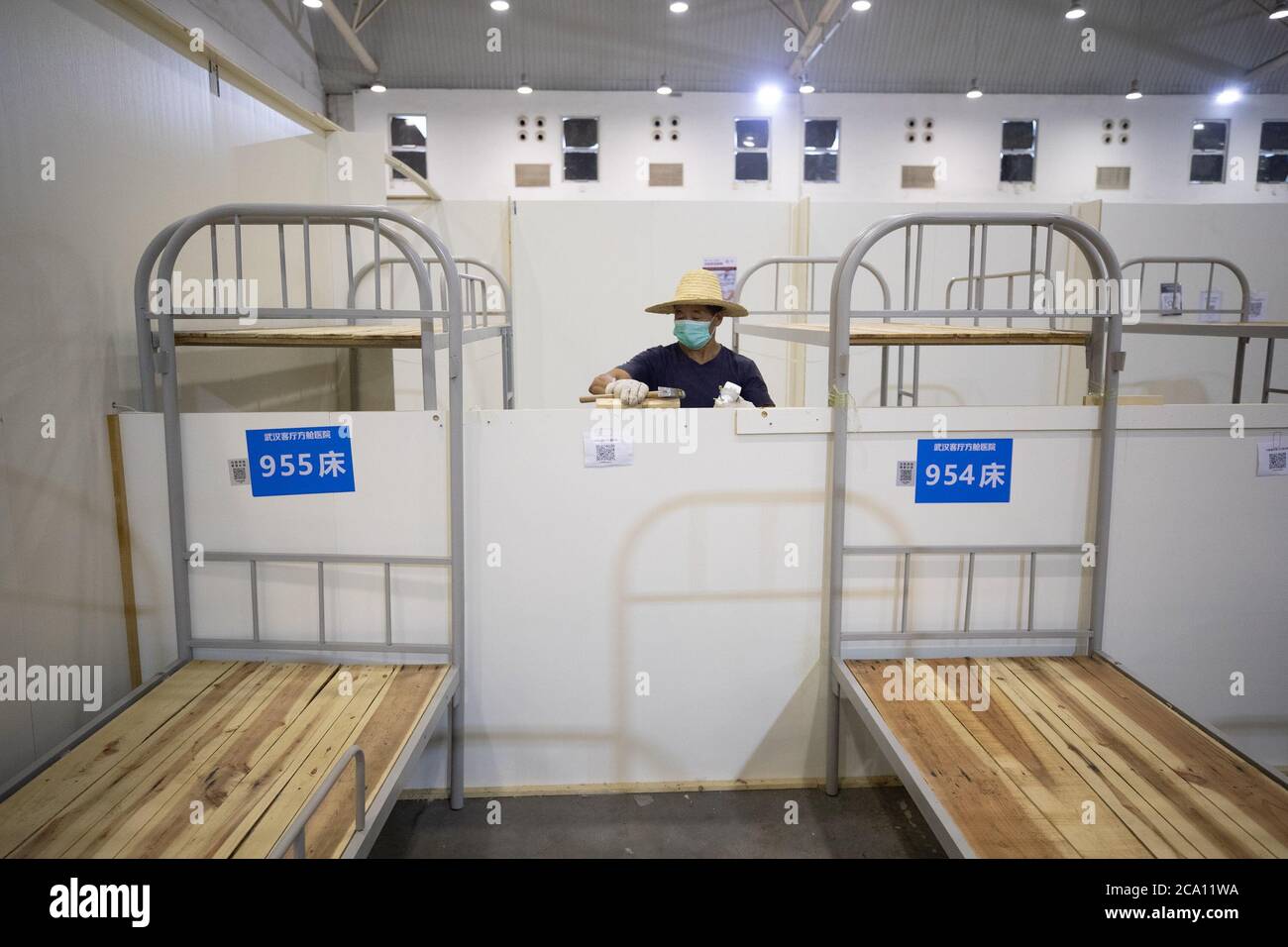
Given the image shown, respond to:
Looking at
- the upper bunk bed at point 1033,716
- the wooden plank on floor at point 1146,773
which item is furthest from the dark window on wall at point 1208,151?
the wooden plank on floor at point 1146,773

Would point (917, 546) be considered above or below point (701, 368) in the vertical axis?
below

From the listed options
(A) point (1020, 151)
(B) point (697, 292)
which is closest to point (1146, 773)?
(B) point (697, 292)

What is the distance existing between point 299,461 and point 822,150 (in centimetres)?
782

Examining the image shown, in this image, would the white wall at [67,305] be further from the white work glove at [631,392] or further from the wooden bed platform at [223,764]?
the white work glove at [631,392]

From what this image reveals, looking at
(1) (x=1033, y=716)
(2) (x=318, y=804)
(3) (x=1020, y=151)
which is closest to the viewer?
→ (2) (x=318, y=804)

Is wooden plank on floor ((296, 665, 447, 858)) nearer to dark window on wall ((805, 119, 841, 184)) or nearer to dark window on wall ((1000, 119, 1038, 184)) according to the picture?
dark window on wall ((805, 119, 841, 184))

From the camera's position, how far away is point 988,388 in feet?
17.0

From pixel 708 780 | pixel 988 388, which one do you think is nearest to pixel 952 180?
pixel 988 388

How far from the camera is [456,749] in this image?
7.16ft

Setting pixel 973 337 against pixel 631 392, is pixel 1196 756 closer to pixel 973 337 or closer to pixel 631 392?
pixel 973 337

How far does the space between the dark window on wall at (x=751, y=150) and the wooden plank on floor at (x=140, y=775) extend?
25.4ft

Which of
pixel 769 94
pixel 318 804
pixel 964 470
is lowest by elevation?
pixel 318 804

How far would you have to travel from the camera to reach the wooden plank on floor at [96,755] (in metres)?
1.43

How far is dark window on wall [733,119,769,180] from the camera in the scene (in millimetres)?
8320
